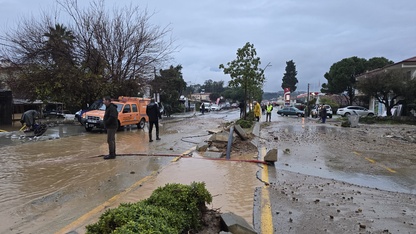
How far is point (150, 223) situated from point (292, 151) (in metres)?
9.50

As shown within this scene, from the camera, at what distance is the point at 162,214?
3.08 metres

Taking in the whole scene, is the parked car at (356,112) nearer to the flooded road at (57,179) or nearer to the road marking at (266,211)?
the flooded road at (57,179)

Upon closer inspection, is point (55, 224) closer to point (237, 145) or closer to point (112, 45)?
point (237, 145)

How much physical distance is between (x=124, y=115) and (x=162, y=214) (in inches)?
637

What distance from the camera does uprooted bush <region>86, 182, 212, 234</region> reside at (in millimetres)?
2766

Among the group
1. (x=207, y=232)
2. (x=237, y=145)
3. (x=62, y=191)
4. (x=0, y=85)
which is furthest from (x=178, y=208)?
(x=0, y=85)

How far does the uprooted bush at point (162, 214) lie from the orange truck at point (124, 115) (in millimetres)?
14167

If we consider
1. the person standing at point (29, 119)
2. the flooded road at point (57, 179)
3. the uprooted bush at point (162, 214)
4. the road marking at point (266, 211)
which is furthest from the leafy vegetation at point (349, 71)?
the uprooted bush at point (162, 214)

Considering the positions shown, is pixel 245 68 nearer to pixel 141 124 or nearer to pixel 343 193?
pixel 141 124

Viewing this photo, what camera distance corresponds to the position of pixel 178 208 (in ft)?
11.3

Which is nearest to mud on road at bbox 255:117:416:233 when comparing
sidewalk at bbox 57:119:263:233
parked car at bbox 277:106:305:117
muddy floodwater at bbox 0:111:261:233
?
sidewalk at bbox 57:119:263:233

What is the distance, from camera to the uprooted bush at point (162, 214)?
2.77 m

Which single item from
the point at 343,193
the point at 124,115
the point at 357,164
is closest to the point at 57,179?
the point at 343,193

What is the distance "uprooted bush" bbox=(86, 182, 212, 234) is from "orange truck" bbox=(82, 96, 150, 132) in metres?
14.2
